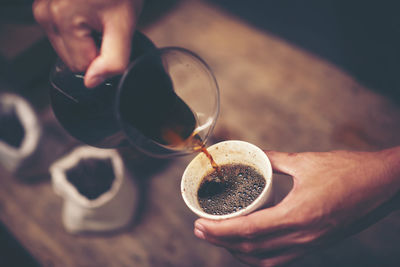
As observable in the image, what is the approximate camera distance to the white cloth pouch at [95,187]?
1.55 m

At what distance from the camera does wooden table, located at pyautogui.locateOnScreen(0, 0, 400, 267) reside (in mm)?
1655

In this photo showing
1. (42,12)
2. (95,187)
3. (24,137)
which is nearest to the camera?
(42,12)

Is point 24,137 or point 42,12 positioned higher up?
point 42,12

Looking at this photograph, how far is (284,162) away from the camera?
104 cm

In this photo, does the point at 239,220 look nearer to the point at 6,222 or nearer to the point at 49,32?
the point at 49,32

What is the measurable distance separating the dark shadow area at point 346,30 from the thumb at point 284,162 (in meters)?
1.20

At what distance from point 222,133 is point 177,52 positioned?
1056 mm

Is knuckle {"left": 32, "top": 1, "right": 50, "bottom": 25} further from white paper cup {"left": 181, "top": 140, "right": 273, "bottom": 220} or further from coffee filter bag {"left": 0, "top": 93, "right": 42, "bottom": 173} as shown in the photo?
coffee filter bag {"left": 0, "top": 93, "right": 42, "bottom": 173}

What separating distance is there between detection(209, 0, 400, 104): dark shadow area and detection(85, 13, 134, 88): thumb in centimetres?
150

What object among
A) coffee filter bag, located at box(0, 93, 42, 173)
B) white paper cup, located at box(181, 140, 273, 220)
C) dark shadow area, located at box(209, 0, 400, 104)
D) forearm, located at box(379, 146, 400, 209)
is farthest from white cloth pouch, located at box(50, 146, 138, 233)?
dark shadow area, located at box(209, 0, 400, 104)

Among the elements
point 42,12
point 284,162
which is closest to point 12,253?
point 42,12

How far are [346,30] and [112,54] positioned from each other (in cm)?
166

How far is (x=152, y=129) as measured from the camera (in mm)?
933

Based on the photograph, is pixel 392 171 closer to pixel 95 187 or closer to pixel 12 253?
pixel 95 187
